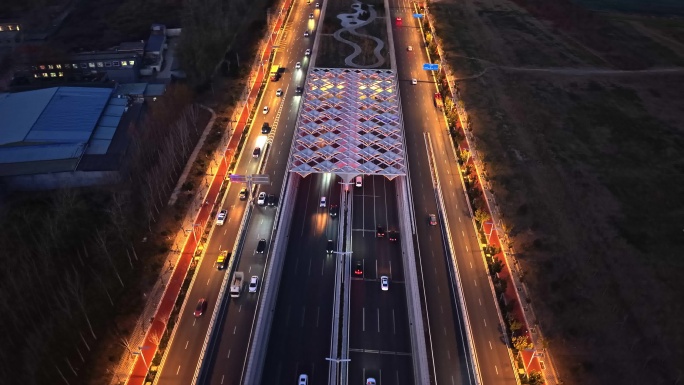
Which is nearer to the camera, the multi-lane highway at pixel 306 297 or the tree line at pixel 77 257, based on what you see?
the tree line at pixel 77 257

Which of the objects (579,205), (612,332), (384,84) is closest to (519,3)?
(384,84)

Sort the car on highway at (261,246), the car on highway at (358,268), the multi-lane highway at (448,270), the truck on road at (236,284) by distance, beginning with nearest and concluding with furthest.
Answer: the multi-lane highway at (448,270)
the truck on road at (236,284)
the car on highway at (358,268)
the car on highway at (261,246)

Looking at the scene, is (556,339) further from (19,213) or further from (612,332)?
(19,213)

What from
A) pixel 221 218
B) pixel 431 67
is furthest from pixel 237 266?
pixel 431 67

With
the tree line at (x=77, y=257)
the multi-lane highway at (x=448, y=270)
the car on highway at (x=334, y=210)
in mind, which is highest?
Result: the tree line at (x=77, y=257)

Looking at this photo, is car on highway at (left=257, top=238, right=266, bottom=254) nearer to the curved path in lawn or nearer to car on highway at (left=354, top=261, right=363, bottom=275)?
car on highway at (left=354, top=261, right=363, bottom=275)

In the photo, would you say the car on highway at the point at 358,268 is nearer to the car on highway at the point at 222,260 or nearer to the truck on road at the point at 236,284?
the truck on road at the point at 236,284

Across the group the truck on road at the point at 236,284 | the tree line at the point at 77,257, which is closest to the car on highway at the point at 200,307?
the truck on road at the point at 236,284
